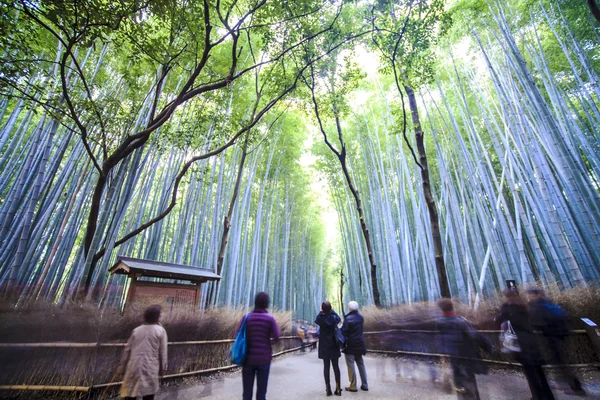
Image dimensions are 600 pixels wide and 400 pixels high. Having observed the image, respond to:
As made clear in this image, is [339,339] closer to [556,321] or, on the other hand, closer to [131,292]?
[556,321]

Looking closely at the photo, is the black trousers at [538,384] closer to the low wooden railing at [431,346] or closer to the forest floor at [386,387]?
the forest floor at [386,387]

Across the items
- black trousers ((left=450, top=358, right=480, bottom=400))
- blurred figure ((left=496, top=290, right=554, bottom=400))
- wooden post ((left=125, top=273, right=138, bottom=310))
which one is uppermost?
wooden post ((left=125, top=273, right=138, bottom=310))

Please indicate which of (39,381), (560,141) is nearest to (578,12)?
(560,141)

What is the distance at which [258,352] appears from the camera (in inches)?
73.0

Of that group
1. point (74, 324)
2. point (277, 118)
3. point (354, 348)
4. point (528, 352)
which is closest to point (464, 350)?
point (528, 352)

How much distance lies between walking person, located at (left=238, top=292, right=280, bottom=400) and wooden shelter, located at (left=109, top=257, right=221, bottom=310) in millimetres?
2313

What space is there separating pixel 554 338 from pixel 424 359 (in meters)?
2.78

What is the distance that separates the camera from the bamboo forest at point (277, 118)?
2.78m

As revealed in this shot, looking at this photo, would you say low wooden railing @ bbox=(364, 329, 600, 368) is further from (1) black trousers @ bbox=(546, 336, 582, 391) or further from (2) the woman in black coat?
(2) the woman in black coat

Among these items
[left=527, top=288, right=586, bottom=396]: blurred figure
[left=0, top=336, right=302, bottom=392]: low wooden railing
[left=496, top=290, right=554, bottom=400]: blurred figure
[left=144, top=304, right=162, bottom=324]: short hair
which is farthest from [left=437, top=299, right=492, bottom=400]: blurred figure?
[left=0, top=336, right=302, bottom=392]: low wooden railing

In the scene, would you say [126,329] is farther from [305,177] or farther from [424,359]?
[305,177]

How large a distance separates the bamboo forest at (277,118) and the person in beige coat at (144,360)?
168 cm

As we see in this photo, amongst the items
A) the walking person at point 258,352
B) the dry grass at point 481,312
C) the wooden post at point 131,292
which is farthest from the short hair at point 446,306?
the wooden post at point 131,292

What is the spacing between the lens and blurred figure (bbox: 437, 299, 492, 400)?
2.24m
